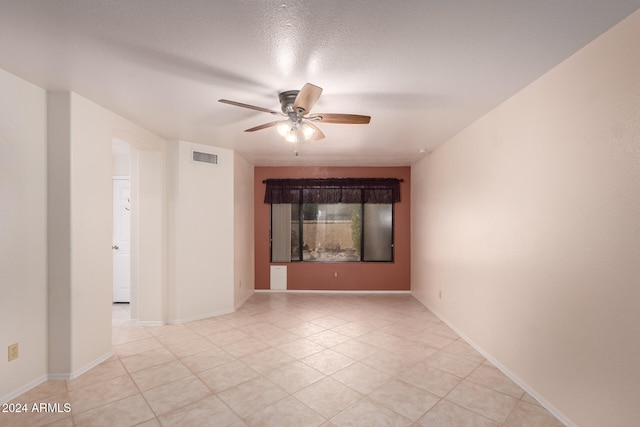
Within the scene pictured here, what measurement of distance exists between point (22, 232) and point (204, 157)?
7.44 feet

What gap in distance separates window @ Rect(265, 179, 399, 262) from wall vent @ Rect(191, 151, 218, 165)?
1600mm

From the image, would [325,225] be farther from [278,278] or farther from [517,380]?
[517,380]

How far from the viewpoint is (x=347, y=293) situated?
19.0 ft

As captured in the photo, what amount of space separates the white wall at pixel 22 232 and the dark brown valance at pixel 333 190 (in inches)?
143

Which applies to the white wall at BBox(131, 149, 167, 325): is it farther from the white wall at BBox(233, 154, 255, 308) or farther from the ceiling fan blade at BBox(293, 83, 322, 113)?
the ceiling fan blade at BBox(293, 83, 322, 113)

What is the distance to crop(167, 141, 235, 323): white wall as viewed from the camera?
408 cm

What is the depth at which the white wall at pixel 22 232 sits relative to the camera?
2217 millimetres

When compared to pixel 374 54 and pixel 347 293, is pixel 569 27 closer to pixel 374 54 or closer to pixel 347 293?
pixel 374 54

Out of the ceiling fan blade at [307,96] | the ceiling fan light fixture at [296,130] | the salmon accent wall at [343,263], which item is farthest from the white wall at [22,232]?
the salmon accent wall at [343,263]

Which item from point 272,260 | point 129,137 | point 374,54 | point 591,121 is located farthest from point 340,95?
point 272,260

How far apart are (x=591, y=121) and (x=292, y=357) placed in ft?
10.0

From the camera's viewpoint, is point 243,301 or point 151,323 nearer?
point 151,323

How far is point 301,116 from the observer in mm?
2441

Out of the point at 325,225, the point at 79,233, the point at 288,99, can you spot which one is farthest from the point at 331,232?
the point at 79,233
